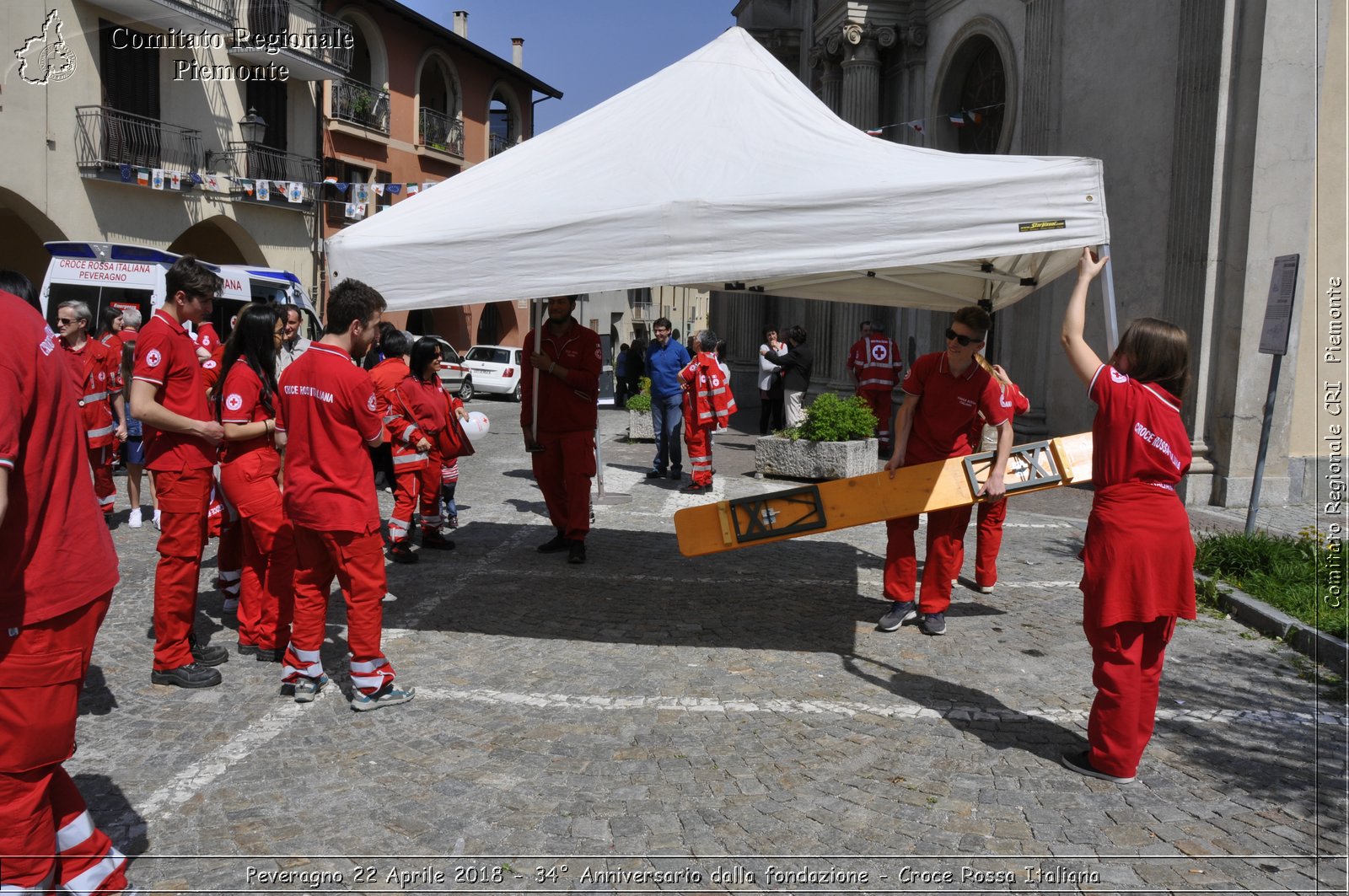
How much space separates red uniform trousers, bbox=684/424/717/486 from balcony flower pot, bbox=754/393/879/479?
1193 millimetres

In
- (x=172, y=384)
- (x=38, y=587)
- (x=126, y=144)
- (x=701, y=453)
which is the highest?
(x=126, y=144)

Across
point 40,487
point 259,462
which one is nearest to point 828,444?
point 259,462

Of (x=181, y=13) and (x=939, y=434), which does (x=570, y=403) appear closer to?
(x=939, y=434)

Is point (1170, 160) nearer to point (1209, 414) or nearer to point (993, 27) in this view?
point (1209, 414)

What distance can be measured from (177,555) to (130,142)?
1844 cm

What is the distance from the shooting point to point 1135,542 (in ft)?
12.9

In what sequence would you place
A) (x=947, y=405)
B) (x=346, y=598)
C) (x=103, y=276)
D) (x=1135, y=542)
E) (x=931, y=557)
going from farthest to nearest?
(x=103, y=276) < (x=931, y=557) < (x=947, y=405) < (x=346, y=598) < (x=1135, y=542)

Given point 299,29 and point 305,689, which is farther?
point 299,29

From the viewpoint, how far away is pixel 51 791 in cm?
282

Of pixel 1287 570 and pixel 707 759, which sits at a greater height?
pixel 1287 570

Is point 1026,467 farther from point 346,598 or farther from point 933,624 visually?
point 346,598

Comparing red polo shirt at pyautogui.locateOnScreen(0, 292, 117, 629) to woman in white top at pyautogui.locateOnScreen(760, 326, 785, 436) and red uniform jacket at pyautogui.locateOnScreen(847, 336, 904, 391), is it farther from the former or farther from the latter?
woman in white top at pyautogui.locateOnScreen(760, 326, 785, 436)

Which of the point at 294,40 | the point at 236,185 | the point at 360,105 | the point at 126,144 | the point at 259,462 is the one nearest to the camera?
the point at 259,462

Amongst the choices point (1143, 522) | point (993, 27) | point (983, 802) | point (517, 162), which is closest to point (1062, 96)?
point (993, 27)
